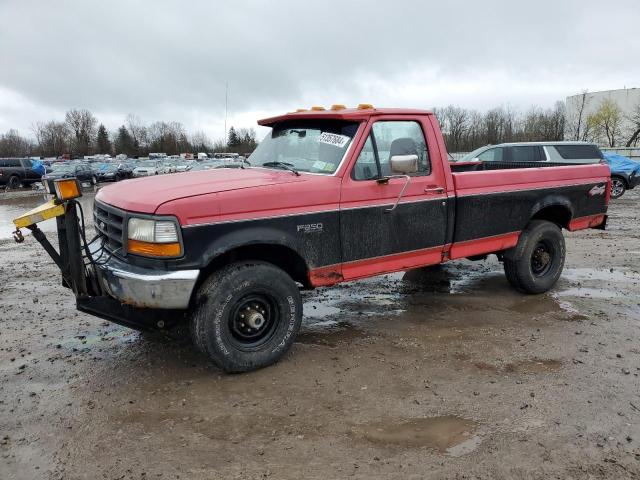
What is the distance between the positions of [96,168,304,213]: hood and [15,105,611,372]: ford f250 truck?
18 millimetres

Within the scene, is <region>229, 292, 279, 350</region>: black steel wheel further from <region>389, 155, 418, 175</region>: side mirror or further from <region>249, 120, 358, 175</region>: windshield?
<region>389, 155, 418, 175</region>: side mirror

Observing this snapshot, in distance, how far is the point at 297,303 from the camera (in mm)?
4254

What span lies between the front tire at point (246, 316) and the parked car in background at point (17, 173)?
29079 mm

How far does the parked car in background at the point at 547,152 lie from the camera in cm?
1366

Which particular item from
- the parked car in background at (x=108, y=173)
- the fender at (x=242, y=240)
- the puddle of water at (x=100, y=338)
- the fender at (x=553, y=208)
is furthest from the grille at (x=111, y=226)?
the parked car in background at (x=108, y=173)

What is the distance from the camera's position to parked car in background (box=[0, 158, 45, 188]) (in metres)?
27.9

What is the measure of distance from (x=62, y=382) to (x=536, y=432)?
143 inches

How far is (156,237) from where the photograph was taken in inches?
143

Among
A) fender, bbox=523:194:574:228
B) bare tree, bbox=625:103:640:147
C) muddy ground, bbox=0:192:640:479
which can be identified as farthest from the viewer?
bare tree, bbox=625:103:640:147

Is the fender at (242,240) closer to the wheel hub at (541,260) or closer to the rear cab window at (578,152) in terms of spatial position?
the wheel hub at (541,260)

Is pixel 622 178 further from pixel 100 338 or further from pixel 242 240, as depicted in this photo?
pixel 100 338

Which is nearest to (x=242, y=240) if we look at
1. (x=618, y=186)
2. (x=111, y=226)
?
(x=111, y=226)

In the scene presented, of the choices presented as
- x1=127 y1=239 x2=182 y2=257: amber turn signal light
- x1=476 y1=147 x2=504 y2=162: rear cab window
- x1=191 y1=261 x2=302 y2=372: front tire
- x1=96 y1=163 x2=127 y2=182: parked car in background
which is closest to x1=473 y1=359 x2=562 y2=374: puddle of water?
x1=191 y1=261 x2=302 y2=372: front tire

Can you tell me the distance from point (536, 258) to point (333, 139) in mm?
3331
